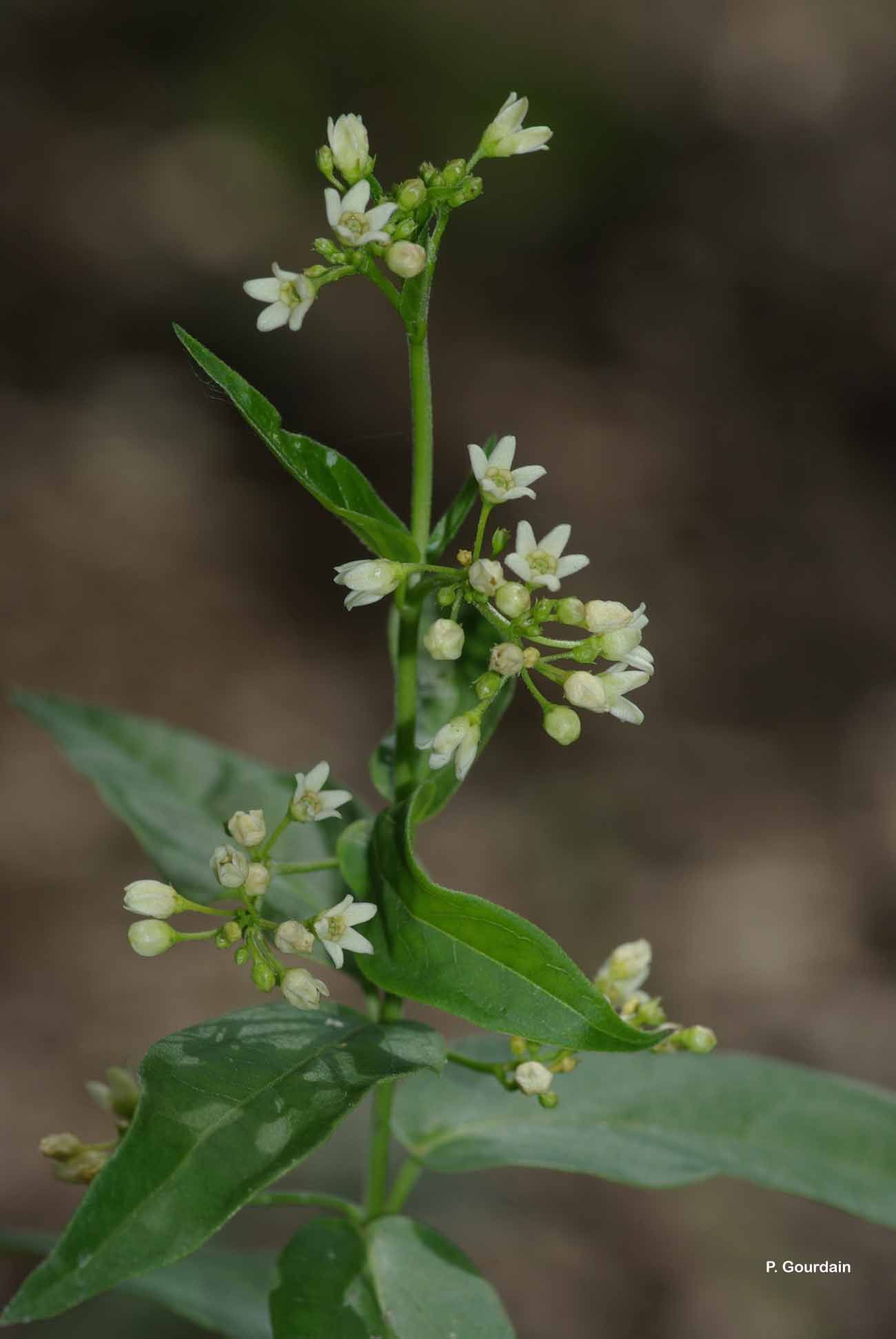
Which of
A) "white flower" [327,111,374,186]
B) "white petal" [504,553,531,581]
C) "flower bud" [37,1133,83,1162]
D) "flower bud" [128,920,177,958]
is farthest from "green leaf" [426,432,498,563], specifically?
"flower bud" [37,1133,83,1162]

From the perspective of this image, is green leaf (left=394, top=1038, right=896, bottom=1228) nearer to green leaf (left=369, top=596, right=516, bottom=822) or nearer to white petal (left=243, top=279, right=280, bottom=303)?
green leaf (left=369, top=596, right=516, bottom=822)

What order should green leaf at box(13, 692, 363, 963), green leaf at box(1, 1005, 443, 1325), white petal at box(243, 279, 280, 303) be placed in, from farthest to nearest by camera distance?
1. green leaf at box(13, 692, 363, 963)
2. white petal at box(243, 279, 280, 303)
3. green leaf at box(1, 1005, 443, 1325)

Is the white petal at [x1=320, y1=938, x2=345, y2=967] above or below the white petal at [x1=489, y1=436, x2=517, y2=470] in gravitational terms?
below

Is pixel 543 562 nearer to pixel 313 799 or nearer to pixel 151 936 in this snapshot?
pixel 313 799

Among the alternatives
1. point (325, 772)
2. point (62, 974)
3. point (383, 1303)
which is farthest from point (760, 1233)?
point (325, 772)

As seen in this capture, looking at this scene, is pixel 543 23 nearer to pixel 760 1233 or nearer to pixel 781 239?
pixel 781 239

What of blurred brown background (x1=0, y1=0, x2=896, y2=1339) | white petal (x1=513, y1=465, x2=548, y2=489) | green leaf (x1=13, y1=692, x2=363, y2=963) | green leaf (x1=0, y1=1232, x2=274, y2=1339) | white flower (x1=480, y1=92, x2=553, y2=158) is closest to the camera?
white petal (x1=513, y1=465, x2=548, y2=489)

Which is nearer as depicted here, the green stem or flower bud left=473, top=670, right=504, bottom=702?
flower bud left=473, top=670, right=504, bottom=702
